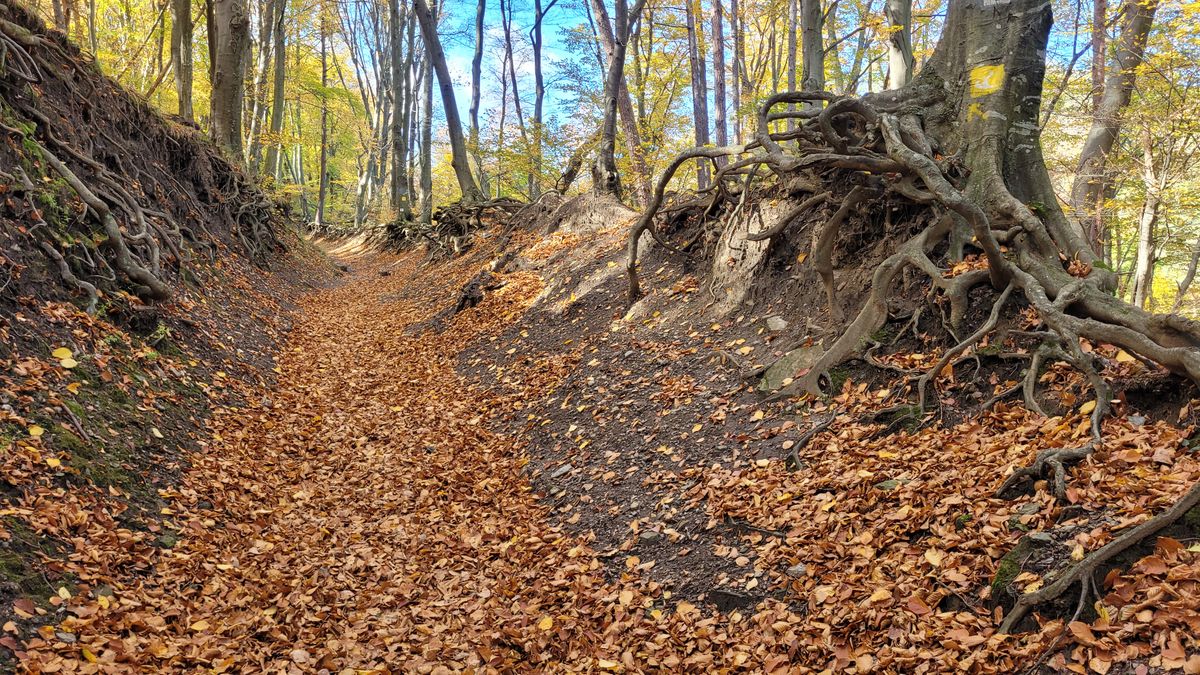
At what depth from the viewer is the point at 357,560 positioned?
460cm

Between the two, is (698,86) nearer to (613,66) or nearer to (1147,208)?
(613,66)

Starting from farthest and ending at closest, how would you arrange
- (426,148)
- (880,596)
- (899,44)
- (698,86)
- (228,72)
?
(426,148) < (698,86) < (228,72) < (899,44) < (880,596)

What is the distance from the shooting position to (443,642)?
3.78 metres

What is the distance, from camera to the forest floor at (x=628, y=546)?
299 centimetres

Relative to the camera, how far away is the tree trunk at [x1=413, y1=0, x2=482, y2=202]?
15703 millimetres

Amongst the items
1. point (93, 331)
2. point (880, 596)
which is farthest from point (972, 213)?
point (93, 331)

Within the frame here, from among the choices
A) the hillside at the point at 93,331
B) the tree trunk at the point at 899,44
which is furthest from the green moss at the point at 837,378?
the tree trunk at the point at 899,44

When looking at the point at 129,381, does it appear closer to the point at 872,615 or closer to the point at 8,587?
the point at 8,587

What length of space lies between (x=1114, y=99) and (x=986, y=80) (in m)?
8.07

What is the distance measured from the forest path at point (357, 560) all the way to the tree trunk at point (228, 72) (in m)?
8.30

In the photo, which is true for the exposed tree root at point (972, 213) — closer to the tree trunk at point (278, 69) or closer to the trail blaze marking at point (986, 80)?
the trail blaze marking at point (986, 80)

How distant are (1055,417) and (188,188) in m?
12.6

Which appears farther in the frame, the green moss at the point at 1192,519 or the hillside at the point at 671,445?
the hillside at the point at 671,445

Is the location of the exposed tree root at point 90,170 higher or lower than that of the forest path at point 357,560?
higher
